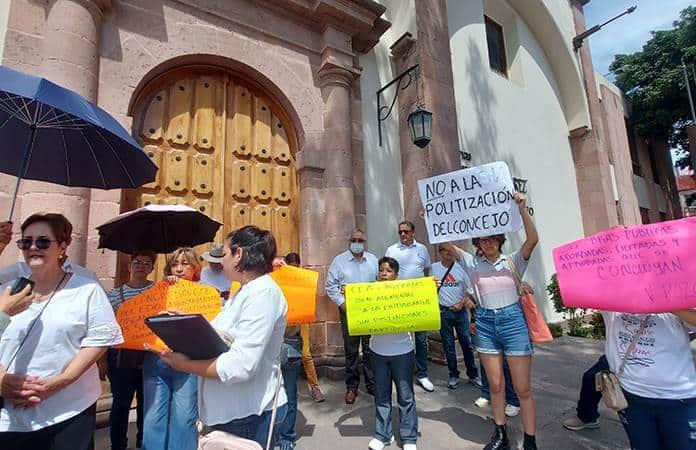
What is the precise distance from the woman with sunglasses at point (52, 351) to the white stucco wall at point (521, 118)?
7.10 m

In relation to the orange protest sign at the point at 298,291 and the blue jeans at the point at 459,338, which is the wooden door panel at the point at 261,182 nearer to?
the orange protest sign at the point at 298,291

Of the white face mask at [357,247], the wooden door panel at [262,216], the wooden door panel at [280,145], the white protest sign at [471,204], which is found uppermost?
the wooden door panel at [280,145]

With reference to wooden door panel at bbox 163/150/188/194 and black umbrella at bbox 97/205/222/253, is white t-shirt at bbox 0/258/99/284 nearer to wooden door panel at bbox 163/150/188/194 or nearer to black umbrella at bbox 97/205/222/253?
black umbrella at bbox 97/205/222/253

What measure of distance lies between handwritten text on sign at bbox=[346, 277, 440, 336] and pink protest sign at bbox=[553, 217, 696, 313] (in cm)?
98

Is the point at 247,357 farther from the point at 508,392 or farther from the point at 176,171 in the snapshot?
the point at 176,171

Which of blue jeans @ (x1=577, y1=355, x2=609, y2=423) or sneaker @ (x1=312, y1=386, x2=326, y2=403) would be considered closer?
blue jeans @ (x1=577, y1=355, x2=609, y2=423)

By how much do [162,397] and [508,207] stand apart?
9.56 ft

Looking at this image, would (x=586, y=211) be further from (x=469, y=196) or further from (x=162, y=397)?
(x=162, y=397)

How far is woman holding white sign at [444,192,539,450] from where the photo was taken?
2812 mm

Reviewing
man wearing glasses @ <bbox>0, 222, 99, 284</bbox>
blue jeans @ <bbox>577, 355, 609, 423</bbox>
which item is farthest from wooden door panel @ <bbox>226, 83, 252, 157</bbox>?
blue jeans @ <bbox>577, 355, 609, 423</bbox>

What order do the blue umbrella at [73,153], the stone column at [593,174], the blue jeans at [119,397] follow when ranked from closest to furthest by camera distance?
the blue umbrella at [73,153], the blue jeans at [119,397], the stone column at [593,174]

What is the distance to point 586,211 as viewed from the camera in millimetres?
10570

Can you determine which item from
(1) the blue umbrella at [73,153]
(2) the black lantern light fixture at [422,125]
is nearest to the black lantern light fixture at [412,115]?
(2) the black lantern light fixture at [422,125]

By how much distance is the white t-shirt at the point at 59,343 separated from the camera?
163 centimetres
